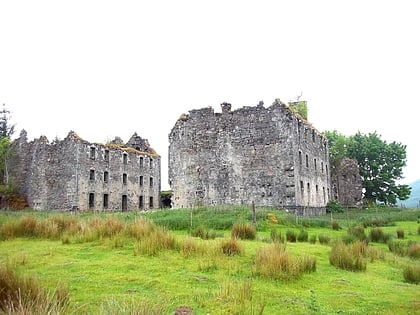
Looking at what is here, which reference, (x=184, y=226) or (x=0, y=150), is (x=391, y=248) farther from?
(x=0, y=150)

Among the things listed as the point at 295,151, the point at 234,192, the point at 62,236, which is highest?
the point at 295,151

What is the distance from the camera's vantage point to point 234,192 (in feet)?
97.8

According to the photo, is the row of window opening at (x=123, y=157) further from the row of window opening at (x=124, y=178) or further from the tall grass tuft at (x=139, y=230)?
the tall grass tuft at (x=139, y=230)

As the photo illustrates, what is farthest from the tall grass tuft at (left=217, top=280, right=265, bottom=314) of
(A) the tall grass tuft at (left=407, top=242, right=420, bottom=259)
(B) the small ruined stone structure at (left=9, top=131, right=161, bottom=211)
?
(B) the small ruined stone structure at (left=9, top=131, right=161, bottom=211)

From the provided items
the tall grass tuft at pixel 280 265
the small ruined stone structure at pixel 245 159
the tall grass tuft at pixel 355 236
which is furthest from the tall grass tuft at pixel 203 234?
the small ruined stone structure at pixel 245 159

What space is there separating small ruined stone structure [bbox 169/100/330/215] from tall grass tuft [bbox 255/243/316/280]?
1829 centimetres

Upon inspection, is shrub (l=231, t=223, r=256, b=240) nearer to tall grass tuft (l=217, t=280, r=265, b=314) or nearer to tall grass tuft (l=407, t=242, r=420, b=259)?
tall grass tuft (l=407, t=242, r=420, b=259)

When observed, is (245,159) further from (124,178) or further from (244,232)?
(124,178)

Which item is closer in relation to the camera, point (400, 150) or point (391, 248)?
point (391, 248)

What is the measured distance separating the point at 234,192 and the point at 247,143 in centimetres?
371

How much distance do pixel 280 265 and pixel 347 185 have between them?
37713mm

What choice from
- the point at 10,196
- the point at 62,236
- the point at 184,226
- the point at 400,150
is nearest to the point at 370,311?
the point at 62,236

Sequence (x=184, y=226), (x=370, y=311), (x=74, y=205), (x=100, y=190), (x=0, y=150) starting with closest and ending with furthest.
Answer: (x=370, y=311), (x=184, y=226), (x=74, y=205), (x=100, y=190), (x=0, y=150)

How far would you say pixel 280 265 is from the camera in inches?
347
